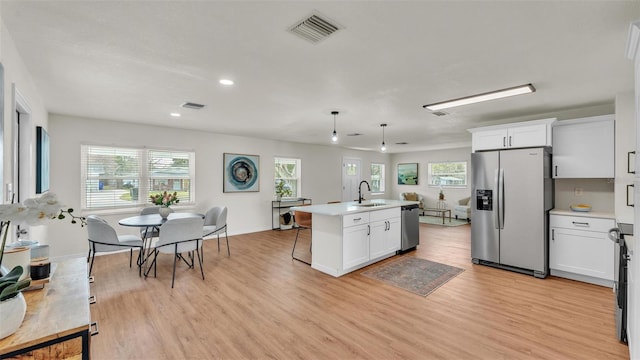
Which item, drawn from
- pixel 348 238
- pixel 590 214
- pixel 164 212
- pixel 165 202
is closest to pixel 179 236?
pixel 164 212

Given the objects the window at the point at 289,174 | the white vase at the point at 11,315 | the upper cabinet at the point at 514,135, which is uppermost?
the upper cabinet at the point at 514,135

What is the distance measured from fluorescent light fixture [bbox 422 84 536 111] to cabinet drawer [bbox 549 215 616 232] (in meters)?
1.80

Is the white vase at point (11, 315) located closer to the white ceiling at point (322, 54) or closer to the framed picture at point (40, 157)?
the white ceiling at point (322, 54)

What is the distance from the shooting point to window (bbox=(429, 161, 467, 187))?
356 inches

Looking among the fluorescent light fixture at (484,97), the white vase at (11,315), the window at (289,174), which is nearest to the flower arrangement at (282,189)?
the window at (289,174)

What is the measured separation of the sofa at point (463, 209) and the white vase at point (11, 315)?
29.6 ft

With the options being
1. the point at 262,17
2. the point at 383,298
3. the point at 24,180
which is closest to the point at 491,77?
the point at 262,17

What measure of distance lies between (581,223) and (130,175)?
694cm

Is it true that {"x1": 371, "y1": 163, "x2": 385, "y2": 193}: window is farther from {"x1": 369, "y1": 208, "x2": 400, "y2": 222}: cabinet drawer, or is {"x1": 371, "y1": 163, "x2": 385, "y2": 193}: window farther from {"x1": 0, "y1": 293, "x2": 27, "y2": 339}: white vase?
{"x1": 0, "y1": 293, "x2": 27, "y2": 339}: white vase

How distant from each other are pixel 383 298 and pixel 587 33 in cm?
282

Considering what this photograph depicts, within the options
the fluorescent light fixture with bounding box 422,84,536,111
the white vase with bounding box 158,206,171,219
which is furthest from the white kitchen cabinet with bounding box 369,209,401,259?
the white vase with bounding box 158,206,171,219

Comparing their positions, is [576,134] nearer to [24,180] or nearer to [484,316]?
[484,316]

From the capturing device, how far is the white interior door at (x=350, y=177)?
29.4ft

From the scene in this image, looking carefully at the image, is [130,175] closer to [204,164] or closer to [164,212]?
[204,164]
